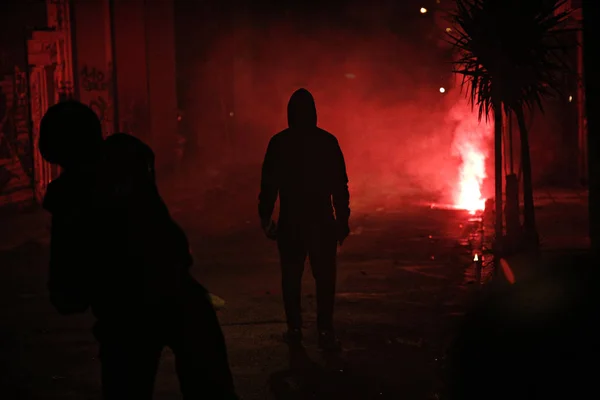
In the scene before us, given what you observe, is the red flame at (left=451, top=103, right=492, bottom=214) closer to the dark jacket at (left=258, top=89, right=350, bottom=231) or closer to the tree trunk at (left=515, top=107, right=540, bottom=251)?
the tree trunk at (left=515, top=107, right=540, bottom=251)

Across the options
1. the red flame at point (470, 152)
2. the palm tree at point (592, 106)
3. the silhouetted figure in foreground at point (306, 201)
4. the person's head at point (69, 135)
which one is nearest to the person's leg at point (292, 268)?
the silhouetted figure in foreground at point (306, 201)

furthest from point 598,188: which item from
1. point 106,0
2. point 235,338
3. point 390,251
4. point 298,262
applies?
point 106,0

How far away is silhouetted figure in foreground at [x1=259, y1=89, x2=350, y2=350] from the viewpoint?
7.10 metres

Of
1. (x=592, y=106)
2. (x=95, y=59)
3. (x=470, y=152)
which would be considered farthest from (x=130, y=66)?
(x=592, y=106)

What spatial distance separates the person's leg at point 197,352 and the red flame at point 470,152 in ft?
49.0

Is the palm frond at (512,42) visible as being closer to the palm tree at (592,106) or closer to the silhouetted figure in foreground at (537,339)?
the palm tree at (592,106)

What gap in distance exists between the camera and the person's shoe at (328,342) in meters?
7.17

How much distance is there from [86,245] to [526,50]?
7.74 metres

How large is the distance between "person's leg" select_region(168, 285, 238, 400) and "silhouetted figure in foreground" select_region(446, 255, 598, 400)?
0.98m

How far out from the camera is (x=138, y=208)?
3.95 m

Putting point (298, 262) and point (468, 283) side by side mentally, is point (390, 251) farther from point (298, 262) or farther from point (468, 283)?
point (298, 262)

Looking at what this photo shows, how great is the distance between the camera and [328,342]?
7.20m

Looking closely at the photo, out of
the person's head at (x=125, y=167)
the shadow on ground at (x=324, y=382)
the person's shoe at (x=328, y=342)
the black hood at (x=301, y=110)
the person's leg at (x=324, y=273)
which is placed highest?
the black hood at (x=301, y=110)

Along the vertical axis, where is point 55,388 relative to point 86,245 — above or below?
below
